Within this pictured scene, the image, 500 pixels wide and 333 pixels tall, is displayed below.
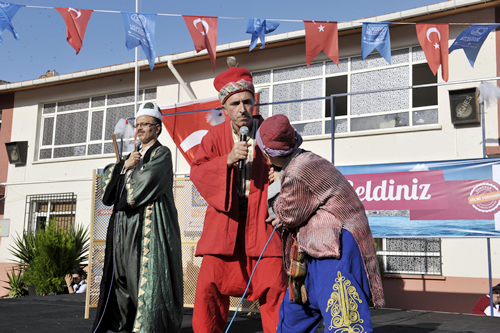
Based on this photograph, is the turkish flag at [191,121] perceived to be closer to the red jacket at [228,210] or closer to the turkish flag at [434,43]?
the turkish flag at [434,43]

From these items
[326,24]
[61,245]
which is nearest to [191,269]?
[326,24]

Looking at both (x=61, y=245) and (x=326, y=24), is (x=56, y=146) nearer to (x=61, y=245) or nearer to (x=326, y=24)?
(x=61, y=245)

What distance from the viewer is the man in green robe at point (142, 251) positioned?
130 inches

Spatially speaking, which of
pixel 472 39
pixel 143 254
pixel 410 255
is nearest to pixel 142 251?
pixel 143 254

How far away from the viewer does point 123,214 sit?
11.5ft

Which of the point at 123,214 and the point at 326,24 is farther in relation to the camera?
the point at 326,24

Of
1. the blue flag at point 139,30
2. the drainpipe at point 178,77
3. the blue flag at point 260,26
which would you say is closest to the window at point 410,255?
the blue flag at point 260,26

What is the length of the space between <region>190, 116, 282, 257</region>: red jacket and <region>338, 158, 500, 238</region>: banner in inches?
113

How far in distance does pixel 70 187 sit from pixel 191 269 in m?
8.56

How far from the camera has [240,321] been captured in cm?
518

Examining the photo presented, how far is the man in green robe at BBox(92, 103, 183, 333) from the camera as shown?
3.31 meters

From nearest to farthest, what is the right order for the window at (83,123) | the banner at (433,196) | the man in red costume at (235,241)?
the man in red costume at (235,241) → the banner at (433,196) → the window at (83,123)

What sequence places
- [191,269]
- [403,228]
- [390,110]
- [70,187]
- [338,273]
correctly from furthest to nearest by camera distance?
1. [70,187]
2. [390,110]
3. [191,269]
4. [403,228]
5. [338,273]

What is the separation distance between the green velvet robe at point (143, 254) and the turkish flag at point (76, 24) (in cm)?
385
